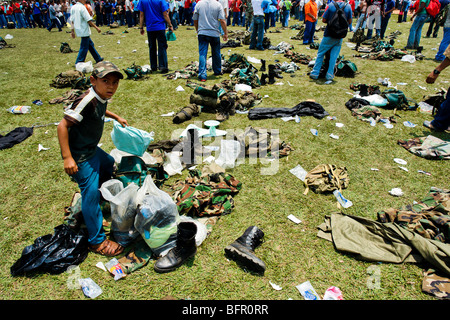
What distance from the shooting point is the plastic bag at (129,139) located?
3018 mm

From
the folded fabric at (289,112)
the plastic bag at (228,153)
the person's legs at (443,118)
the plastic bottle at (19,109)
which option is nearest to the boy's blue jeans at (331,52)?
the folded fabric at (289,112)

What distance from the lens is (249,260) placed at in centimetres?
243

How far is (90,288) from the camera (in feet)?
7.56

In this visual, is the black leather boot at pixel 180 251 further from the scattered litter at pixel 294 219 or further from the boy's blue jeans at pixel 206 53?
the boy's blue jeans at pixel 206 53

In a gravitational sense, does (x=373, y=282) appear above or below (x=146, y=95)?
below

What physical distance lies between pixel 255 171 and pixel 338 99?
12.5 ft

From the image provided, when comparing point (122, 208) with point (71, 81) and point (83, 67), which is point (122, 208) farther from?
point (83, 67)

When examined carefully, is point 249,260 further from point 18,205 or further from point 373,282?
point 18,205

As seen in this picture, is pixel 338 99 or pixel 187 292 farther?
pixel 338 99

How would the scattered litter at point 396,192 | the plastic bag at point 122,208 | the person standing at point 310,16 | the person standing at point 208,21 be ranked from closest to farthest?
1. the plastic bag at point 122,208
2. the scattered litter at point 396,192
3. the person standing at point 208,21
4. the person standing at point 310,16

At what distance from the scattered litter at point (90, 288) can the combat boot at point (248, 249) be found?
4.15 ft
